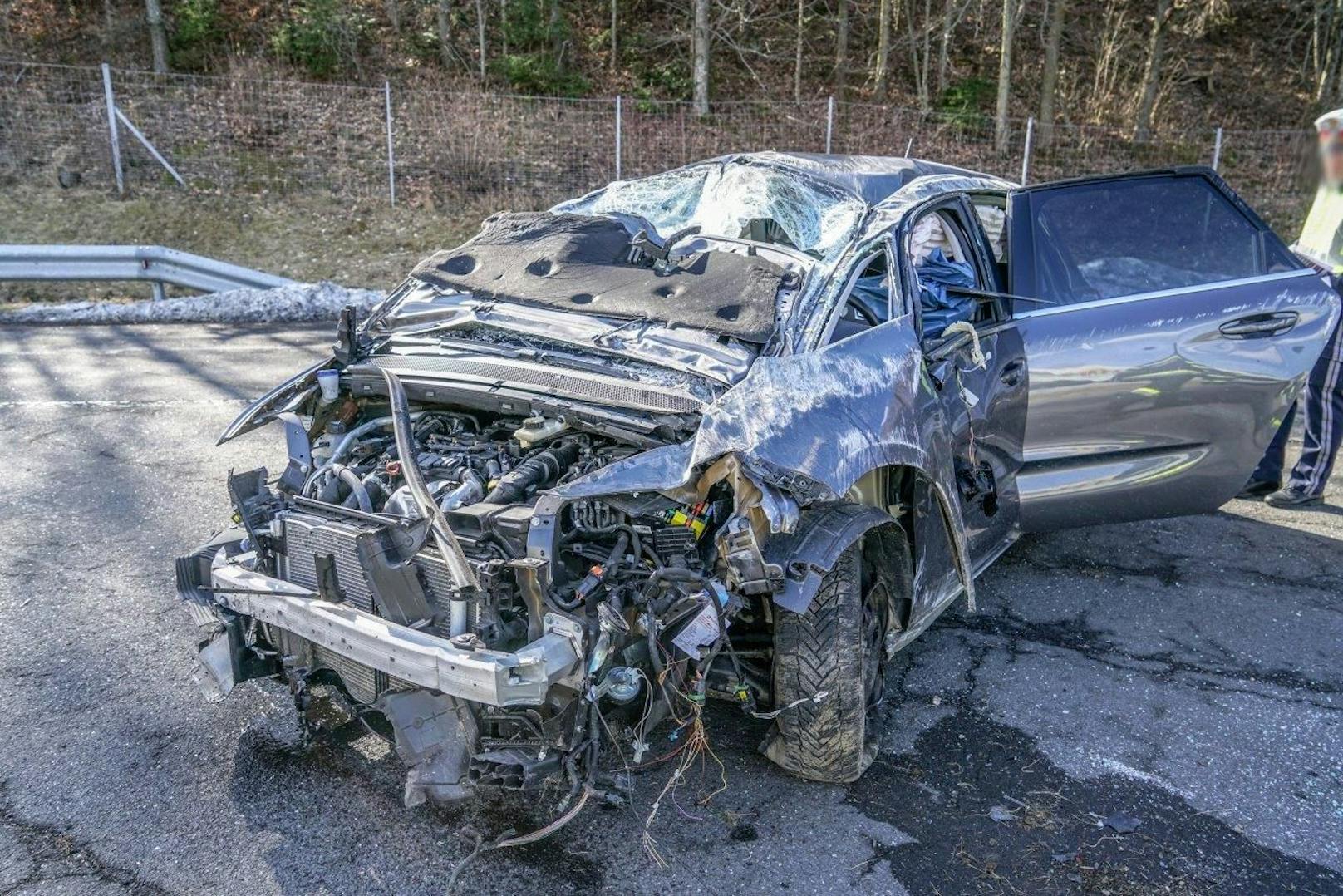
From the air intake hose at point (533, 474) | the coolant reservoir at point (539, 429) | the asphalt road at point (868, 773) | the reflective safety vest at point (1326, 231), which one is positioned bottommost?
the asphalt road at point (868, 773)

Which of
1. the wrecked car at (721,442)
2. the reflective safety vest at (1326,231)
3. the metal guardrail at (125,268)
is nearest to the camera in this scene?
the wrecked car at (721,442)

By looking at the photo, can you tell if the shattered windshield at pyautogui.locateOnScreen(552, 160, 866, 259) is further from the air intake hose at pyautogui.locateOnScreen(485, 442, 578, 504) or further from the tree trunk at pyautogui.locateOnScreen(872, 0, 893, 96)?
the tree trunk at pyautogui.locateOnScreen(872, 0, 893, 96)

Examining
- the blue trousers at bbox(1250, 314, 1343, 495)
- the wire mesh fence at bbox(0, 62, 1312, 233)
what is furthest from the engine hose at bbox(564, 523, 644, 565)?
the wire mesh fence at bbox(0, 62, 1312, 233)

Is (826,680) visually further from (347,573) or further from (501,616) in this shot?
(347,573)

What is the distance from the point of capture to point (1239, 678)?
4059 millimetres

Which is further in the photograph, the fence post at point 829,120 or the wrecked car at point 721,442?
the fence post at point 829,120

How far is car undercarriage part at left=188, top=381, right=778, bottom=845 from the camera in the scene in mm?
2676

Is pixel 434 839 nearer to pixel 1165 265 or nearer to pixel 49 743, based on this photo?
pixel 49 743

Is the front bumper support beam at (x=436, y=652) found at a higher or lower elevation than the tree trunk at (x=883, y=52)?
lower

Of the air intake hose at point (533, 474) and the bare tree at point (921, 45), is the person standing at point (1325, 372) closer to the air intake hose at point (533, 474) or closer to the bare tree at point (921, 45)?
the air intake hose at point (533, 474)

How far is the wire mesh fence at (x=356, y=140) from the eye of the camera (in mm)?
14734

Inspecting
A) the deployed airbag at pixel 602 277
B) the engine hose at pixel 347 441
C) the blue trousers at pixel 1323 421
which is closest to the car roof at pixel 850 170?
the deployed airbag at pixel 602 277

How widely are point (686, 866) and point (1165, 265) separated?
A: 11.3 feet

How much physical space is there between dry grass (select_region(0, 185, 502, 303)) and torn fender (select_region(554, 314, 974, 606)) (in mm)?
9809
